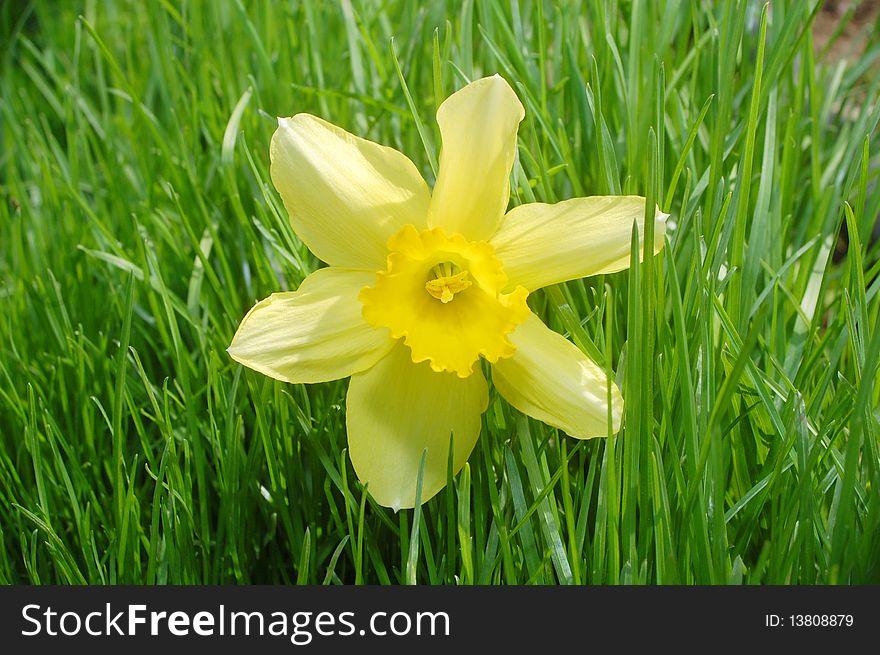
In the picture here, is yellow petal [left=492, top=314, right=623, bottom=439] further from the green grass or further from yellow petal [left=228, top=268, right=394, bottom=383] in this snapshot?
yellow petal [left=228, top=268, right=394, bottom=383]

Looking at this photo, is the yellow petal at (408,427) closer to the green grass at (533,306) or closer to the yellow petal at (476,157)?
the green grass at (533,306)

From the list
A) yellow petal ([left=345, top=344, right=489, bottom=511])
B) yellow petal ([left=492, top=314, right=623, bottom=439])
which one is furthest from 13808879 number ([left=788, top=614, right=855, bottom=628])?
yellow petal ([left=345, top=344, right=489, bottom=511])

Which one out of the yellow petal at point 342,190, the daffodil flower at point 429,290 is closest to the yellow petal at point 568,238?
the daffodil flower at point 429,290

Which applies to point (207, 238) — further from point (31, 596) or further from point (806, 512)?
point (806, 512)

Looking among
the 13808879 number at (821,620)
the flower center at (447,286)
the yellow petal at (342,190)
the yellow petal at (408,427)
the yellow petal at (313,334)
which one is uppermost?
the yellow petal at (342,190)

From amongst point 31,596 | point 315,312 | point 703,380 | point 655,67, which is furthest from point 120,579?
point 655,67

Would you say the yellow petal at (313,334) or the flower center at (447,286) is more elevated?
the flower center at (447,286)

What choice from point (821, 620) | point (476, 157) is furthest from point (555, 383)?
point (821, 620)
